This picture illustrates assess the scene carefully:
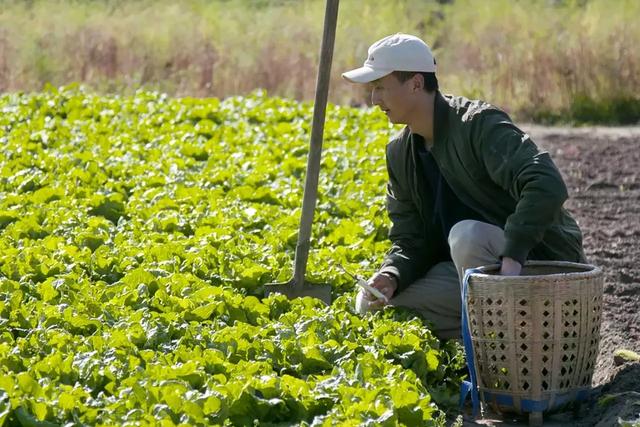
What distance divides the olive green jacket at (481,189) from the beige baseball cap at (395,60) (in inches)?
6.8

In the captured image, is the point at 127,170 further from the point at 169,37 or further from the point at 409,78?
the point at 169,37

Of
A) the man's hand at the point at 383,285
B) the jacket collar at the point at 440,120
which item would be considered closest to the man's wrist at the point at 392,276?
the man's hand at the point at 383,285

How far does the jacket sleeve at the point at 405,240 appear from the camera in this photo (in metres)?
5.96

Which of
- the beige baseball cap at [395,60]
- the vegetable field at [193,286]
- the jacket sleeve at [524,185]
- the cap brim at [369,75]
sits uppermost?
the beige baseball cap at [395,60]

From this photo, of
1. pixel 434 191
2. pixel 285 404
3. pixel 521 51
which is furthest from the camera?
pixel 521 51

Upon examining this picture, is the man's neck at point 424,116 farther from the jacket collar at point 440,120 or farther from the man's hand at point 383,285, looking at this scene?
the man's hand at point 383,285

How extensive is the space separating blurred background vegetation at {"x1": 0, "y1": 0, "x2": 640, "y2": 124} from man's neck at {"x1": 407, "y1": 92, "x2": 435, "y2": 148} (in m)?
9.37

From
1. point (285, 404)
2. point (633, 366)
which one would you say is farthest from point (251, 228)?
point (285, 404)

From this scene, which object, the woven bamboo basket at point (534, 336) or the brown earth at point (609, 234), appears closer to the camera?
the woven bamboo basket at point (534, 336)

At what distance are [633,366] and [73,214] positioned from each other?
3526 millimetres

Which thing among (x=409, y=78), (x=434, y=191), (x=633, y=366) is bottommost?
(x=633, y=366)

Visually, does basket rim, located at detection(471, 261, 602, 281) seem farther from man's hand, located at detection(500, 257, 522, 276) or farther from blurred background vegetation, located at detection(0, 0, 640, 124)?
blurred background vegetation, located at detection(0, 0, 640, 124)

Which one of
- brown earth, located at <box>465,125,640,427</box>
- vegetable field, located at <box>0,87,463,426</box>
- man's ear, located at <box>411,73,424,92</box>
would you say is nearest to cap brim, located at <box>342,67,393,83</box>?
man's ear, located at <box>411,73,424,92</box>

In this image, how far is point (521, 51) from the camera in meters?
16.1
